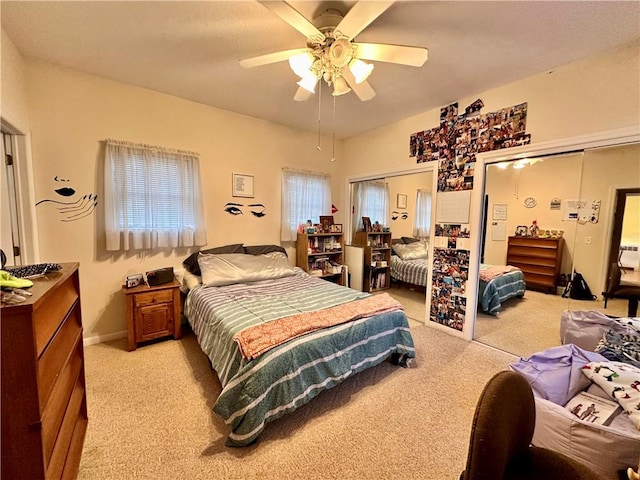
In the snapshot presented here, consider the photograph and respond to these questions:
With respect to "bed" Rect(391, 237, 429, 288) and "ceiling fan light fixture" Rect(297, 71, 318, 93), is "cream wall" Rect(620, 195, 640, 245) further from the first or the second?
"ceiling fan light fixture" Rect(297, 71, 318, 93)

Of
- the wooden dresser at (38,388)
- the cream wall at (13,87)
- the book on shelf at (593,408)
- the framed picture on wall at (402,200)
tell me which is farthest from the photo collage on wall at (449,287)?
the cream wall at (13,87)

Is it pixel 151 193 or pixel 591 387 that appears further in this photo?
pixel 151 193

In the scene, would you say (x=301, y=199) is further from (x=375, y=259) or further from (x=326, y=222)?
(x=375, y=259)

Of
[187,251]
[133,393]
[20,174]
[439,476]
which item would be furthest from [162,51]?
[439,476]

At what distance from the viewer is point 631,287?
2498 mm

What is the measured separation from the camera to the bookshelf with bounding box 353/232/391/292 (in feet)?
14.3

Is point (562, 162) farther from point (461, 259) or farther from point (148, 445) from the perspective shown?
point (148, 445)

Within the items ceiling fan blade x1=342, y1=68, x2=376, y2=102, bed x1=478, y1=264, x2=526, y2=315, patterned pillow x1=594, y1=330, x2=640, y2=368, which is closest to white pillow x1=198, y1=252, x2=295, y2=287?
ceiling fan blade x1=342, y1=68, x2=376, y2=102

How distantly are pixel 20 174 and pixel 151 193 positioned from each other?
935mm

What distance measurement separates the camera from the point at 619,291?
2.55 m

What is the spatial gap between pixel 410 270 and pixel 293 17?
381 cm

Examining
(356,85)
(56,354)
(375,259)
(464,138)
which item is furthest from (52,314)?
(375,259)

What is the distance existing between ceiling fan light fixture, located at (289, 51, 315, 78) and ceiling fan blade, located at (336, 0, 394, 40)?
278 millimetres

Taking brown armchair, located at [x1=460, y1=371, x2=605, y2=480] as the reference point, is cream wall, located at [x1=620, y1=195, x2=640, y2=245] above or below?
above
